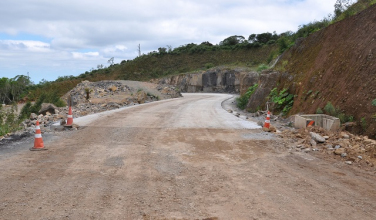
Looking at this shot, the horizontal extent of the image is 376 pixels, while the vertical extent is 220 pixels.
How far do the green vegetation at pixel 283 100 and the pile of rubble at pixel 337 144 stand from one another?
5651mm

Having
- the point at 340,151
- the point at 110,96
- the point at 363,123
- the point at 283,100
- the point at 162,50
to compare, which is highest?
the point at 162,50

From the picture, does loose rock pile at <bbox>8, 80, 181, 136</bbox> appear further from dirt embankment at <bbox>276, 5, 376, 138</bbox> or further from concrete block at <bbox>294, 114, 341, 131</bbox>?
concrete block at <bbox>294, 114, 341, 131</bbox>

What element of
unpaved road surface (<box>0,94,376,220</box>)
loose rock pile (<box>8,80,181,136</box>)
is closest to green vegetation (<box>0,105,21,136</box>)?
loose rock pile (<box>8,80,181,136</box>)

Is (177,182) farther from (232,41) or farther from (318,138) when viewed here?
(232,41)

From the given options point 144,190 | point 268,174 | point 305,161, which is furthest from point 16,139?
point 305,161

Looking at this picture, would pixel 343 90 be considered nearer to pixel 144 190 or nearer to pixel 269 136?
pixel 269 136

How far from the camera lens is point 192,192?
5.17 meters

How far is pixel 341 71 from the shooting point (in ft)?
41.9

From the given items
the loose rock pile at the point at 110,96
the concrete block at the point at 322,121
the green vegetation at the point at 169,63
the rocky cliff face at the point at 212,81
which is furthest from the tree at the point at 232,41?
the concrete block at the point at 322,121

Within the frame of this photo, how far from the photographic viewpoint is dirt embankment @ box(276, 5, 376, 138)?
10.1m

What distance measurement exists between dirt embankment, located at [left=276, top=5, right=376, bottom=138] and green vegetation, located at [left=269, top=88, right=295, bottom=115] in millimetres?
353

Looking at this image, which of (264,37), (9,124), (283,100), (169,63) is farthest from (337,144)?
(264,37)

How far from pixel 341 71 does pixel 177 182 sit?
9.85 metres

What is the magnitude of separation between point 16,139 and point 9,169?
3.49 m
